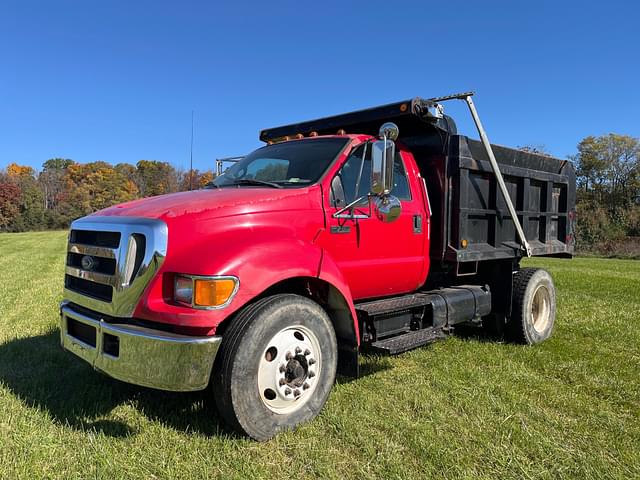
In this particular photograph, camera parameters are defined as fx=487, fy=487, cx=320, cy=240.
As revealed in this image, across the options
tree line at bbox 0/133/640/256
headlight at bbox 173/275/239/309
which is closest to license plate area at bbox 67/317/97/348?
headlight at bbox 173/275/239/309

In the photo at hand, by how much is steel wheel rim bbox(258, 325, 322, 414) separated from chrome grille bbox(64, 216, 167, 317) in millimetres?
926

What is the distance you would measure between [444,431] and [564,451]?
2.43 feet

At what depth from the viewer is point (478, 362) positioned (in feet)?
16.5

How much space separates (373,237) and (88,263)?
2267 mm

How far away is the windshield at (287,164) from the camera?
4.07 meters

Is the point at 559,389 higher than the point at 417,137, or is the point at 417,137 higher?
the point at 417,137

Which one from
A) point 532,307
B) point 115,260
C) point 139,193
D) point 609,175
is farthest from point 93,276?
point 609,175

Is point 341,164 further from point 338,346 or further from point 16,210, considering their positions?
point 16,210

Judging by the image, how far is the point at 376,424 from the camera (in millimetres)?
3424

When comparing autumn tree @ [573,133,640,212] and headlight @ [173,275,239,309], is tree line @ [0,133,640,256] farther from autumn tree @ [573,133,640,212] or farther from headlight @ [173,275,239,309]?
headlight @ [173,275,239,309]

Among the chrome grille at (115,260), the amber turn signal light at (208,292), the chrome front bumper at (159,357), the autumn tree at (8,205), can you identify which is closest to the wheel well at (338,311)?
the amber turn signal light at (208,292)

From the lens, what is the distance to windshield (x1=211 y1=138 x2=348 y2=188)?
13.4ft

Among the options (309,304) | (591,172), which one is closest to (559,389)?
(309,304)

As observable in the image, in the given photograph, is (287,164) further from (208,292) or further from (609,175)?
(609,175)
